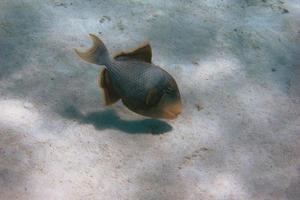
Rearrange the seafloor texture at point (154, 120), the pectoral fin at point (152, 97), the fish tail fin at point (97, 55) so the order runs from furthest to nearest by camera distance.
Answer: the fish tail fin at point (97, 55), the pectoral fin at point (152, 97), the seafloor texture at point (154, 120)

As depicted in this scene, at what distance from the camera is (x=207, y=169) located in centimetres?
308

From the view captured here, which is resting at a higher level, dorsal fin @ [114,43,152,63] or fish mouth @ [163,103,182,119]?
dorsal fin @ [114,43,152,63]

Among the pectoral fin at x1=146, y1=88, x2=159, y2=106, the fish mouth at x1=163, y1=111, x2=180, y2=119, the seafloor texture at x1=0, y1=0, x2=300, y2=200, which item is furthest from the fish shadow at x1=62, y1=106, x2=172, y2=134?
the pectoral fin at x1=146, y1=88, x2=159, y2=106

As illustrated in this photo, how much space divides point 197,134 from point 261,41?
179cm

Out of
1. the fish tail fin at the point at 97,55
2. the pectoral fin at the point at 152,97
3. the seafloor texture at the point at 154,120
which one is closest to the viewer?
the seafloor texture at the point at 154,120

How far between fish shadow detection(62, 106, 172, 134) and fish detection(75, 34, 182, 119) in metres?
0.18

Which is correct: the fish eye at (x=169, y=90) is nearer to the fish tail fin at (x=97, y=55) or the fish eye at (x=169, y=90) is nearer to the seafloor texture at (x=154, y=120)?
the seafloor texture at (x=154, y=120)

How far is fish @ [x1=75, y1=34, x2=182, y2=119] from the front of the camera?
3211 millimetres

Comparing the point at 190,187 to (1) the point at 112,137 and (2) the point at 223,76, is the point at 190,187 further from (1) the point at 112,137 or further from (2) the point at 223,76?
(2) the point at 223,76

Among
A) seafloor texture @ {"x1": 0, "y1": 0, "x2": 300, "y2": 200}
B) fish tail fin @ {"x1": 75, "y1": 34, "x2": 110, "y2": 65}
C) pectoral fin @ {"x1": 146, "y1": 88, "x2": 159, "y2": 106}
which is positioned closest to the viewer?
seafloor texture @ {"x1": 0, "y1": 0, "x2": 300, "y2": 200}

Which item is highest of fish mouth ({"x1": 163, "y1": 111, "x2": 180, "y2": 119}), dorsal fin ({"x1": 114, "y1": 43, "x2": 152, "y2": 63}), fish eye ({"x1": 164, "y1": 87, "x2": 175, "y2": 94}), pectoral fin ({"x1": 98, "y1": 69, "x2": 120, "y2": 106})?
dorsal fin ({"x1": 114, "y1": 43, "x2": 152, "y2": 63})

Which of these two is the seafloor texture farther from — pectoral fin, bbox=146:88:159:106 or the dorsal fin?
the dorsal fin

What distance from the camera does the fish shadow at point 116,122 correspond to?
334 cm

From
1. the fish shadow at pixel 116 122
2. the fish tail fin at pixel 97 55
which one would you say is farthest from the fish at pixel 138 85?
the fish shadow at pixel 116 122
